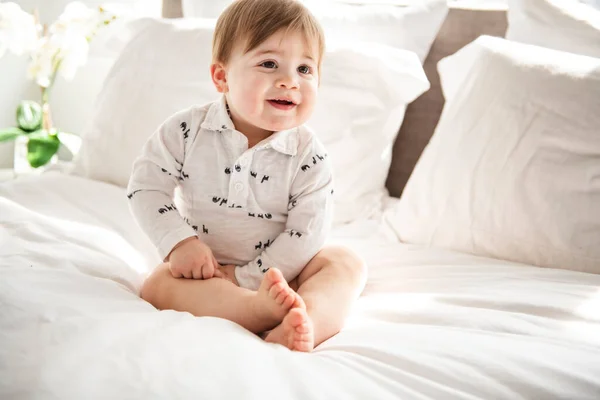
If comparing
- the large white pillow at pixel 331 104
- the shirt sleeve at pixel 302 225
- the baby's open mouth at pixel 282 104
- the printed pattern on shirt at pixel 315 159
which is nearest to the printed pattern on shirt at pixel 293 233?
the shirt sleeve at pixel 302 225

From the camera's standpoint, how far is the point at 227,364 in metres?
0.61

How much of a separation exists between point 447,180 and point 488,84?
0.22 metres

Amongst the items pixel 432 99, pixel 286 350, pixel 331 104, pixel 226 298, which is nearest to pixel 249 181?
pixel 226 298

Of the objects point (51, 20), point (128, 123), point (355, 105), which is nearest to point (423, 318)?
point (355, 105)

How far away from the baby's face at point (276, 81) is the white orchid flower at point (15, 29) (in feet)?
4.06

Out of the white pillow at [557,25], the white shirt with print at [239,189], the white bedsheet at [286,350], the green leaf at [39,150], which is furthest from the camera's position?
the green leaf at [39,150]

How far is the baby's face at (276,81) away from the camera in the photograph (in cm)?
94

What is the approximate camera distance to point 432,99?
1623 mm

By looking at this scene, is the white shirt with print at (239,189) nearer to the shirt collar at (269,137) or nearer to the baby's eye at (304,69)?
the shirt collar at (269,137)

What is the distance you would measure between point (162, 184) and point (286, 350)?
0.44m

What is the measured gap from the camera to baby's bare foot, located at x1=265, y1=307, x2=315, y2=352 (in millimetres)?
742

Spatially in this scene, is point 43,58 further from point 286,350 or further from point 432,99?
point 286,350

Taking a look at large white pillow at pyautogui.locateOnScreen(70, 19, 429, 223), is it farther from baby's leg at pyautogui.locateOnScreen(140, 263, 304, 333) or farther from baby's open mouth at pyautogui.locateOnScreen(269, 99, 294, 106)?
baby's leg at pyautogui.locateOnScreen(140, 263, 304, 333)

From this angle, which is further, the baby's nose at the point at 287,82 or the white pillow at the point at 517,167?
the white pillow at the point at 517,167
